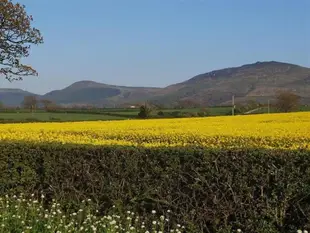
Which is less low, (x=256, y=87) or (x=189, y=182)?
(x=256, y=87)

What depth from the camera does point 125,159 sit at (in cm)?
788

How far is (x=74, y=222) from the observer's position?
7.26 metres

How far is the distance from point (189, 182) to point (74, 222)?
1.81 m

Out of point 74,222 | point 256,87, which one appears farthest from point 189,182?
point 256,87

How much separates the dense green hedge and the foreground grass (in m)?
0.29

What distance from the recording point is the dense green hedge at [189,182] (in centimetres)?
666

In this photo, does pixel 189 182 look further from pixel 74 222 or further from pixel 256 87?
pixel 256 87

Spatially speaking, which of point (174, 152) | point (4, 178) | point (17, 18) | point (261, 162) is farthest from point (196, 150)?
point (17, 18)

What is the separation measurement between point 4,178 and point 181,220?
3.68 metres

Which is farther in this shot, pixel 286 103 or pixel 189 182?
pixel 286 103

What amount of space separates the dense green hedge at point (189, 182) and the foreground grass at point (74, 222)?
0.96ft

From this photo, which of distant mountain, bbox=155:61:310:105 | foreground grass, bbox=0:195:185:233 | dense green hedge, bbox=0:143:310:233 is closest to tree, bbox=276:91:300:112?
dense green hedge, bbox=0:143:310:233

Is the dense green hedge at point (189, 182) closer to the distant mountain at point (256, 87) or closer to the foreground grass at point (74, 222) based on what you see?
the foreground grass at point (74, 222)

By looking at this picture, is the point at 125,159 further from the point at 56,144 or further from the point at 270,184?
the point at 270,184
